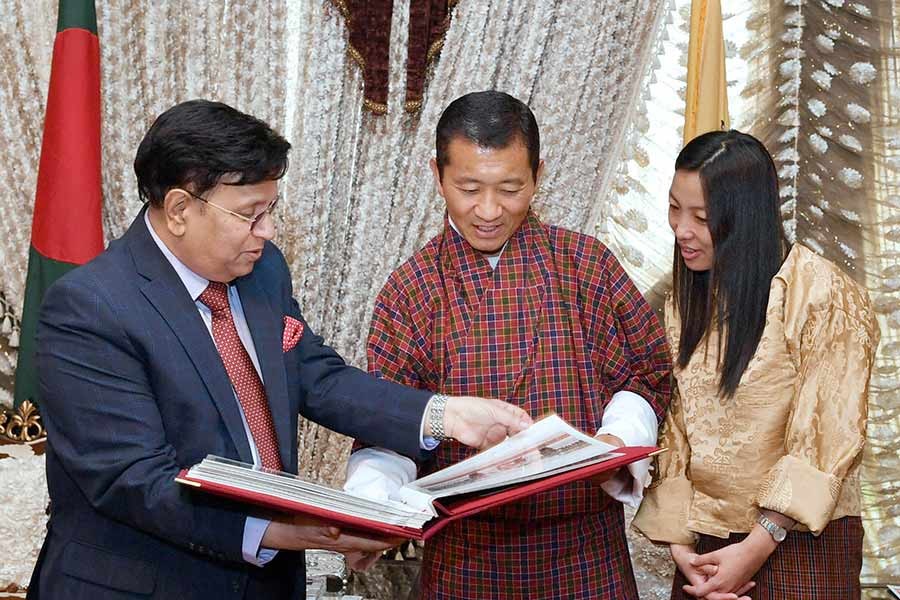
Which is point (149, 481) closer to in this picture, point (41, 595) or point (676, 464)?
point (41, 595)

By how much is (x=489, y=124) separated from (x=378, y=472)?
63 cm

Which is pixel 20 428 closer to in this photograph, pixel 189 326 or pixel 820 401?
pixel 189 326

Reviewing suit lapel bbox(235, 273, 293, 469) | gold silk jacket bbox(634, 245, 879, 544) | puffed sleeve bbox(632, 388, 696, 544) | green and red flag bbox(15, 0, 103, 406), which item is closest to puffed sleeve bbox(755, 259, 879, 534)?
gold silk jacket bbox(634, 245, 879, 544)

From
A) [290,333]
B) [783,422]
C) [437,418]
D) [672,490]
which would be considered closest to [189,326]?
[290,333]

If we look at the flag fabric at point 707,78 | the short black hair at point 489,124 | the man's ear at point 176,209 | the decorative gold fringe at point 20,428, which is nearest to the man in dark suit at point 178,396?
the man's ear at point 176,209

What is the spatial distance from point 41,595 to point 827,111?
7.82 ft

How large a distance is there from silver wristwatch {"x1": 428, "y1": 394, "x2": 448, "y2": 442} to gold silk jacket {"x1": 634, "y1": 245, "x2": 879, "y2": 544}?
457 mm

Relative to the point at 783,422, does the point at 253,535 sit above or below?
below

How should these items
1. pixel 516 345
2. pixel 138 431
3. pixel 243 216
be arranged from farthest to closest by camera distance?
pixel 516 345
pixel 243 216
pixel 138 431

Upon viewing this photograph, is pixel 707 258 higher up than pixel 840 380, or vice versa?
pixel 707 258

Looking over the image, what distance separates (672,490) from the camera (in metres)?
1.99

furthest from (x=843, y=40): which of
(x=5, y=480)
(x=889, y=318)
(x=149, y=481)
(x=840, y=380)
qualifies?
(x=5, y=480)

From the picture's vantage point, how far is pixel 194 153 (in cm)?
161

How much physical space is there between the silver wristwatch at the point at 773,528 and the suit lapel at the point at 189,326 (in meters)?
0.88
